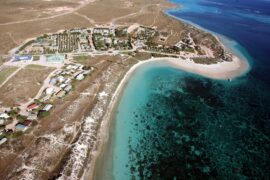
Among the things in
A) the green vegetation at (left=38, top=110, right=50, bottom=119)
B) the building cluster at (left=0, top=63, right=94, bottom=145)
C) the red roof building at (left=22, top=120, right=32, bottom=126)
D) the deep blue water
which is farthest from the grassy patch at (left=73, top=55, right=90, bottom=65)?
the deep blue water

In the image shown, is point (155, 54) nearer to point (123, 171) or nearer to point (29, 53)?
point (29, 53)

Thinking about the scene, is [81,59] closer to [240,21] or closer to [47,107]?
[47,107]

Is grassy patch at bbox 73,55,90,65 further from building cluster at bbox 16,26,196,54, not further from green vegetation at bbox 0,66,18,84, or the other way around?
green vegetation at bbox 0,66,18,84

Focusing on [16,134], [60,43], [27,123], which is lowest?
[16,134]

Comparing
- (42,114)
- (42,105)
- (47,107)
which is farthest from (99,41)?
(42,114)

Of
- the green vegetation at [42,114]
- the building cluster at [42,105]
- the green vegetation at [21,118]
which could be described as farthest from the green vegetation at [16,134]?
the green vegetation at [42,114]

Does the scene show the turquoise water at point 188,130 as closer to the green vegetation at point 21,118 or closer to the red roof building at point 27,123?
the red roof building at point 27,123

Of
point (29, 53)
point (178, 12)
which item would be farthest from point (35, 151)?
point (178, 12)
